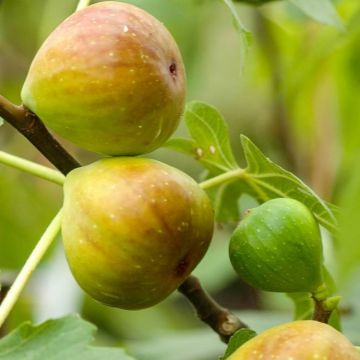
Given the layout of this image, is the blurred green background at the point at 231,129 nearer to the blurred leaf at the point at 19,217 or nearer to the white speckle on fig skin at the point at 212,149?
the blurred leaf at the point at 19,217

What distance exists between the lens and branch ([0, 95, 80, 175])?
3.60ft

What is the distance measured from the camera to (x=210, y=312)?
4.20 feet

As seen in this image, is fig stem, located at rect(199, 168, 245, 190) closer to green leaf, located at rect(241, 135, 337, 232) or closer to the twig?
green leaf, located at rect(241, 135, 337, 232)

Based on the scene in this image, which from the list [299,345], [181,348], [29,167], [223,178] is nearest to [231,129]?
[181,348]

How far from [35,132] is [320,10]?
1.62ft

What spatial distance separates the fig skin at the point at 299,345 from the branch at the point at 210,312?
0.27 meters

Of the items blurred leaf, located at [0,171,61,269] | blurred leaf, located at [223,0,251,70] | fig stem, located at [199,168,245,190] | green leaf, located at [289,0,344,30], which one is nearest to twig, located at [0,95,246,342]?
fig stem, located at [199,168,245,190]

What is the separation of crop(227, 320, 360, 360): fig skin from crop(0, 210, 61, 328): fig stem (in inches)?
9.7

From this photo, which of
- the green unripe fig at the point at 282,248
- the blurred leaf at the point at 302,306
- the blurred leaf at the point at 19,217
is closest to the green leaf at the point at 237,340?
the green unripe fig at the point at 282,248

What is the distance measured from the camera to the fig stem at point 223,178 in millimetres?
1241

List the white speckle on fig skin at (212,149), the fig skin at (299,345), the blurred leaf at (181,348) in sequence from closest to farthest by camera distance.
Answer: the fig skin at (299,345) < the white speckle on fig skin at (212,149) < the blurred leaf at (181,348)

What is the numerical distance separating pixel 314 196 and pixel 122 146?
25 cm

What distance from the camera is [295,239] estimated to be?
43.3 inches

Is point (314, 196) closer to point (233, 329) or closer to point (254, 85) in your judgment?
point (233, 329)
